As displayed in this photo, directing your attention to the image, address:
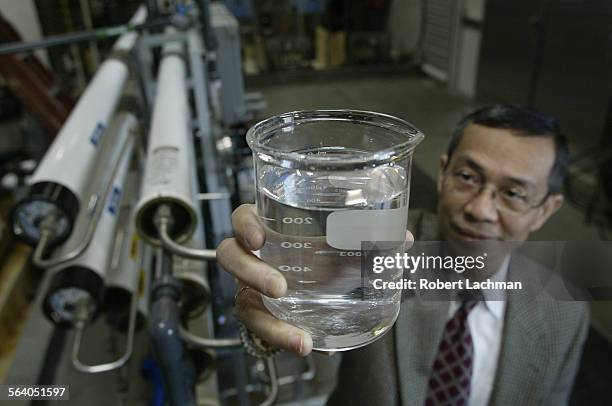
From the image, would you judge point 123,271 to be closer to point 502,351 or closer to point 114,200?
A: point 114,200

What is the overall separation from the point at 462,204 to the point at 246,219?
23 centimetres

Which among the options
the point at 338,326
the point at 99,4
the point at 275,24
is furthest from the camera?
the point at 99,4

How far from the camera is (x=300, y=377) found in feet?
3.45

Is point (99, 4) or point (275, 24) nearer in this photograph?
point (275, 24)

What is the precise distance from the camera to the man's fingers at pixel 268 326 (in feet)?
1.29

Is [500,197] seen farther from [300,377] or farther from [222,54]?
[222,54]

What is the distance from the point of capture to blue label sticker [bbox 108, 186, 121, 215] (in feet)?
3.86

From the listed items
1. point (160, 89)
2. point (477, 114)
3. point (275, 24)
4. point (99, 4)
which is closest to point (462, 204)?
point (477, 114)

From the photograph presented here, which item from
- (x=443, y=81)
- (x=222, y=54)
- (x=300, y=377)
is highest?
(x=222, y=54)

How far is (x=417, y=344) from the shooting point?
0.50 m

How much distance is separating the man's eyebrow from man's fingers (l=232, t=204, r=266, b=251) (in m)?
0.24

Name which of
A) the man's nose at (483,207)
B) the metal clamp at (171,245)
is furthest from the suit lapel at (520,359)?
the metal clamp at (171,245)

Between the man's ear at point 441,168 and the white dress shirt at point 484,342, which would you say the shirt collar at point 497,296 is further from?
the man's ear at point 441,168

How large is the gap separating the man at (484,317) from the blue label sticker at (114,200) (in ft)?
2.72
